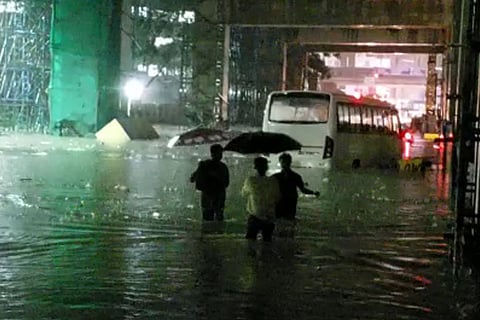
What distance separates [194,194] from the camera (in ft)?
61.9

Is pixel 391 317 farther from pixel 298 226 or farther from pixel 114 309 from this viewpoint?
pixel 298 226

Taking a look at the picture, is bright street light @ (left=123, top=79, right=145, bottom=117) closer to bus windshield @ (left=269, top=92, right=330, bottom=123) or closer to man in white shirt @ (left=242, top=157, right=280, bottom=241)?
bus windshield @ (left=269, top=92, right=330, bottom=123)

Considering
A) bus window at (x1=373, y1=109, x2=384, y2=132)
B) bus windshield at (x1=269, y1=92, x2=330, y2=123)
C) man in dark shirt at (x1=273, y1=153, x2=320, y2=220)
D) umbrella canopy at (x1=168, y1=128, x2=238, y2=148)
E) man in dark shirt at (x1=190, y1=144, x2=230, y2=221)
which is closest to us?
man in dark shirt at (x1=190, y1=144, x2=230, y2=221)

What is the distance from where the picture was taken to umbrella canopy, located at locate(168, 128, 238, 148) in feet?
125

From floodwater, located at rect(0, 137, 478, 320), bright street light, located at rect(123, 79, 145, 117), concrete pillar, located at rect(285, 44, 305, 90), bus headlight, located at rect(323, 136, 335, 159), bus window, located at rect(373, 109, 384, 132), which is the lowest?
floodwater, located at rect(0, 137, 478, 320)

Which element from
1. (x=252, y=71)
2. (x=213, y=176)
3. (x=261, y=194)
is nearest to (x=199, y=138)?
(x=252, y=71)

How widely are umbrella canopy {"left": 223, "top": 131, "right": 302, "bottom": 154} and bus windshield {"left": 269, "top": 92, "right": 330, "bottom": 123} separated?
13185 mm

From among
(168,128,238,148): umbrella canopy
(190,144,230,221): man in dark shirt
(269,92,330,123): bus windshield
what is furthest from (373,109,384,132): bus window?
(190,144,230,221): man in dark shirt

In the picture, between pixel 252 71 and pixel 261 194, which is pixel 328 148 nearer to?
pixel 261 194

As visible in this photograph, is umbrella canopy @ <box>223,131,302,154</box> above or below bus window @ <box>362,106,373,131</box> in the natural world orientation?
below

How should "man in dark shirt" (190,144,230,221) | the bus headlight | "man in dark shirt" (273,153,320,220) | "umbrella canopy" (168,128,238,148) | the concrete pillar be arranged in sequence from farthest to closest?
1. the concrete pillar
2. "umbrella canopy" (168,128,238,148)
3. the bus headlight
4. "man in dark shirt" (273,153,320,220)
5. "man in dark shirt" (190,144,230,221)

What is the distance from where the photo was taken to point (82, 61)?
42750 millimetres

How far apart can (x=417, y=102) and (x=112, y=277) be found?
292ft

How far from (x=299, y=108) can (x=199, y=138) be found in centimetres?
1134
